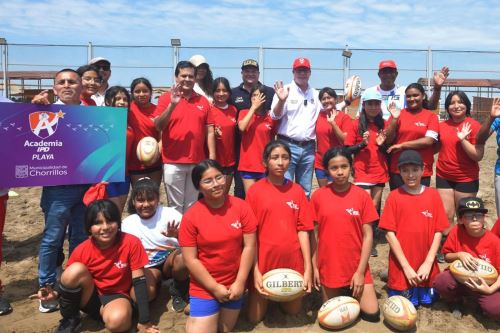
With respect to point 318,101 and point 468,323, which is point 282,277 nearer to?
point 468,323

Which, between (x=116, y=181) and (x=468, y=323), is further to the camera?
(x=116, y=181)

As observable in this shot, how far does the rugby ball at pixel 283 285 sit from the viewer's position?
4008 mm

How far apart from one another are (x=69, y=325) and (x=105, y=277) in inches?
23.4

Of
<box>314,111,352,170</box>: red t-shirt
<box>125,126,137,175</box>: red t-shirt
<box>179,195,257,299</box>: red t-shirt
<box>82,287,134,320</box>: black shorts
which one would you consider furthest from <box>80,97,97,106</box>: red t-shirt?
<box>314,111,352,170</box>: red t-shirt

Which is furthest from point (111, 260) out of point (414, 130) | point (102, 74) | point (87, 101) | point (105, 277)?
point (414, 130)

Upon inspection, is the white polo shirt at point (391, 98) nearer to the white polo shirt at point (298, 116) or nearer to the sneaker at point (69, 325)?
the white polo shirt at point (298, 116)

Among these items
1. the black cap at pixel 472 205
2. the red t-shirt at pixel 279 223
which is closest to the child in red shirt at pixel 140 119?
the red t-shirt at pixel 279 223

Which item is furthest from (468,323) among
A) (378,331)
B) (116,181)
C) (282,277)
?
(116,181)

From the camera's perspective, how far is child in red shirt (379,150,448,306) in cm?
448

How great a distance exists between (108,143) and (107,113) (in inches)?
14.7

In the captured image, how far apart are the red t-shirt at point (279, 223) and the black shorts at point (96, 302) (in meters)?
1.48

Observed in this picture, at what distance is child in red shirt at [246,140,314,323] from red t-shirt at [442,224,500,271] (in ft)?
5.31

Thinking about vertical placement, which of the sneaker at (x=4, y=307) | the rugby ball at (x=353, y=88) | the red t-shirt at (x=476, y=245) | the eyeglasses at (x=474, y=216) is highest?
the rugby ball at (x=353, y=88)

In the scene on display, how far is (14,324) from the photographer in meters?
4.34
